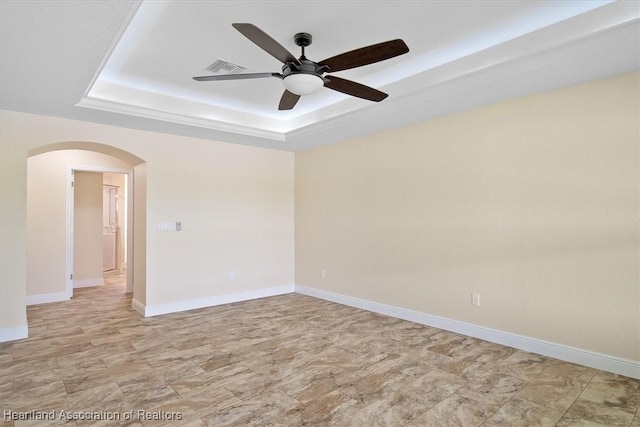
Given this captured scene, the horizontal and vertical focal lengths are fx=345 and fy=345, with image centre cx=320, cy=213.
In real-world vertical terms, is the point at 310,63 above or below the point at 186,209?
above

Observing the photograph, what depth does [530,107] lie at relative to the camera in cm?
344

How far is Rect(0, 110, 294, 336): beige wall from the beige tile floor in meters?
0.82

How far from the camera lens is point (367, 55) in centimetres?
233

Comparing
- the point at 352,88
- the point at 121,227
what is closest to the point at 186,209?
the point at 352,88

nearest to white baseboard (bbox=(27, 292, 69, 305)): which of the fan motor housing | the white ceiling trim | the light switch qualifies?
the light switch

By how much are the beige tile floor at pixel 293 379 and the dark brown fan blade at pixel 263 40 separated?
7.92 ft

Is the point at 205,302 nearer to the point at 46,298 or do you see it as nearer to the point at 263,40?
the point at 46,298

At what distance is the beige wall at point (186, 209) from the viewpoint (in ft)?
12.5

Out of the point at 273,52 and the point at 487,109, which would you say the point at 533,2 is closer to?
the point at 487,109

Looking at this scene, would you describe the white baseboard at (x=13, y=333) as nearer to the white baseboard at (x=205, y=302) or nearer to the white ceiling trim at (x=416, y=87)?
the white baseboard at (x=205, y=302)

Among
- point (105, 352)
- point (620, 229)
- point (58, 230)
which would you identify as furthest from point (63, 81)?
point (620, 229)

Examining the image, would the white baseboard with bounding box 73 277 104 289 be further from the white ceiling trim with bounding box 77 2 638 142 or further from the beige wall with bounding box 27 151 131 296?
the white ceiling trim with bounding box 77 2 638 142

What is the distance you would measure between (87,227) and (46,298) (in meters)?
1.62

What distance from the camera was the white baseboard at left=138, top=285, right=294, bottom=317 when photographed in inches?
187
